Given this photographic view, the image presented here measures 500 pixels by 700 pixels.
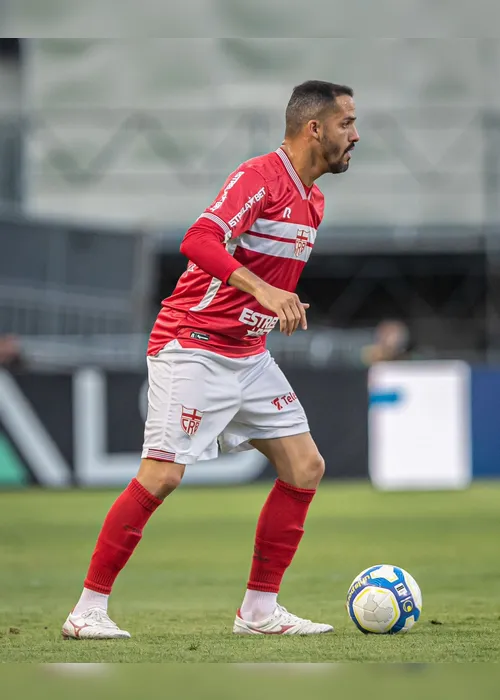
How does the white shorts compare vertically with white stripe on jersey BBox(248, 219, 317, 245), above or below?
below

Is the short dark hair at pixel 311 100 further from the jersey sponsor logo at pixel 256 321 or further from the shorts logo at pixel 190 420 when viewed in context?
the shorts logo at pixel 190 420

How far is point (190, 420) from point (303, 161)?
1.31m

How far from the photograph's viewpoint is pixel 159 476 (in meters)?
5.75

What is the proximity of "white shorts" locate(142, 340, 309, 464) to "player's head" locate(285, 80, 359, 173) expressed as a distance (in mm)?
990

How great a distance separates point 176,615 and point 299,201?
2163 millimetres

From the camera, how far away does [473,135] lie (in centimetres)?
2189

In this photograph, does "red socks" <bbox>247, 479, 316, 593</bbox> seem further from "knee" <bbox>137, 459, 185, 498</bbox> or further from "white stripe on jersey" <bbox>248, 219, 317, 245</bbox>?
"white stripe on jersey" <bbox>248, 219, 317, 245</bbox>

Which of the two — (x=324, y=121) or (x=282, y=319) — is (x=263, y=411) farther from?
(x=324, y=121)

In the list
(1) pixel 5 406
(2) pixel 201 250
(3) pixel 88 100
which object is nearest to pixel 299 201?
(2) pixel 201 250

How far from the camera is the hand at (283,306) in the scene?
17.8 feet

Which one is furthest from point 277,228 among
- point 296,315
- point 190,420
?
point 190,420

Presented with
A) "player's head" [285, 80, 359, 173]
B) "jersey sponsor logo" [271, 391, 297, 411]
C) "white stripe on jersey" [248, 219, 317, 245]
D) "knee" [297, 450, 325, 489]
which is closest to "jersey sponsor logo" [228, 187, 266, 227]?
"white stripe on jersey" [248, 219, 317, 245]

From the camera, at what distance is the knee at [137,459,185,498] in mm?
5746

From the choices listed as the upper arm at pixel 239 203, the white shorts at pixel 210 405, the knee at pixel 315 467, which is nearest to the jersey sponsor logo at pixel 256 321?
the white shorts at pixel 210 405
